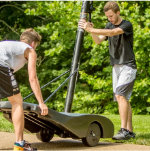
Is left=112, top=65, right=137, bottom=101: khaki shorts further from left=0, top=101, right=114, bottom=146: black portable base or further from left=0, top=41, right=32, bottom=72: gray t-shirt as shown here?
left=0, top=41, right=32, bottom=72: gray t-shirt

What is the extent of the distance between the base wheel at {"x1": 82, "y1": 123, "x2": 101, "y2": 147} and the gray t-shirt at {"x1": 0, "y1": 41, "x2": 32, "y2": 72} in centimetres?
122

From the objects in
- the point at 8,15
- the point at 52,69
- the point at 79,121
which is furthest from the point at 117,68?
the point at 8,15

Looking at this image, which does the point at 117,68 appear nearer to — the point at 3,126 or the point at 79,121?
the point at 79,121

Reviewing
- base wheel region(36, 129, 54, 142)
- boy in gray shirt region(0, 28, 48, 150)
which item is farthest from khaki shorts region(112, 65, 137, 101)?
boy in gray shirt region(0, 28, 48, 150)

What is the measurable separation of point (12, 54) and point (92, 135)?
142 centimetres

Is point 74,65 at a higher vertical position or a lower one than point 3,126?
higher

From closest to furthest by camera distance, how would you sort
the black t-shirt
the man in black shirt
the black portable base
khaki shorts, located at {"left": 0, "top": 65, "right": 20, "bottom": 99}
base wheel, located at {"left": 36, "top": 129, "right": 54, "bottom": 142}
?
khaki shorts, located at {"left": 0, "top": 65, "right": 20, "bottom": 99} → the black portable base → base wheel, located at {"left": 36, "top": 129, "right": 54, "bottom": 142} → the man in black shirt → the black t-shirt

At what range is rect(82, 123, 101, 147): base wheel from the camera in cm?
459

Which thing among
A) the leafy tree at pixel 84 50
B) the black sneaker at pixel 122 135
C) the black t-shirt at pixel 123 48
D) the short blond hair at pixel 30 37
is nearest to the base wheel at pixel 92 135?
the black sneaker at pixel 122 135

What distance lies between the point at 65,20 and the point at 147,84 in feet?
→ 12.4

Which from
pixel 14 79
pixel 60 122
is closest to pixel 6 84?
pixel 14 79

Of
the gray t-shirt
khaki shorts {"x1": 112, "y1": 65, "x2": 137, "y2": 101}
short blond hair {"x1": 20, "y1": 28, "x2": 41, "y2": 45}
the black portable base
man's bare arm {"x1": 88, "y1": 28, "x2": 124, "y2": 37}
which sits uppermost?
man's bare arm {"x1": 88, "y1": 28, "x2": 124, "y2": 37}

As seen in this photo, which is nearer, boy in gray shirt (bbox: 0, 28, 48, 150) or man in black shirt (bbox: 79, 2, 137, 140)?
boy in gray shirt (bbox: 0, 28, 48, 150)

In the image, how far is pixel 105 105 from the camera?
15.2m
